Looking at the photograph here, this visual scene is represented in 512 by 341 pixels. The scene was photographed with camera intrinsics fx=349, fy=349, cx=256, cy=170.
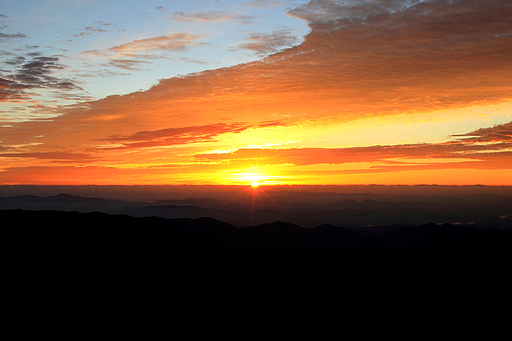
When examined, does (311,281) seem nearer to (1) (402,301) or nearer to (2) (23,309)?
(1) (402,301)

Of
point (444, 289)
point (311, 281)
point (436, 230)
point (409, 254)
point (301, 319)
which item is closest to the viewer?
point (301, 319)

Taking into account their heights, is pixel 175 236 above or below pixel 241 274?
below

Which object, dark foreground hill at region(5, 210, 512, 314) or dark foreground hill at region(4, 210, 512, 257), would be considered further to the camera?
dark foreground hill at region(4, 210, 512, 257)

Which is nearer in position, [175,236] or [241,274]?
[241,274]

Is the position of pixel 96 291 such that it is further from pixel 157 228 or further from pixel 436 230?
pixel 436 230

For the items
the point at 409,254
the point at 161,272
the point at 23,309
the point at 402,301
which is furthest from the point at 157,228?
the point at 402,301

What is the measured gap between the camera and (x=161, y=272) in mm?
67625

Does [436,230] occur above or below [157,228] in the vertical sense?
below

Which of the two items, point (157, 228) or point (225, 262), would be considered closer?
point (225, 262)

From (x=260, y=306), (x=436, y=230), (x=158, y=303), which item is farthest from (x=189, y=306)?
(x=436, y=230)

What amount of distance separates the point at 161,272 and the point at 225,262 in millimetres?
12658

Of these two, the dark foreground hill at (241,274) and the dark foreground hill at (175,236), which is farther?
the dark foreground hill at (175,236)

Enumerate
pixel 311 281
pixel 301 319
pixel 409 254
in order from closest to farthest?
pixel 301 319, pixel 311 281, pixel 409 254

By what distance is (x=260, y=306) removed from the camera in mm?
54406
